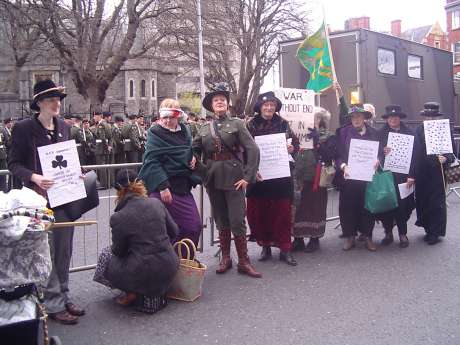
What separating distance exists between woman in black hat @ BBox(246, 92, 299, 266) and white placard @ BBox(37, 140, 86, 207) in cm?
217

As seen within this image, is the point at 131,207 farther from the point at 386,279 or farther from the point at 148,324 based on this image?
the point at 386,279

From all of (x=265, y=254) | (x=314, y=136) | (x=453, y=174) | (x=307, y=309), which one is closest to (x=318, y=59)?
(x=314, y=136)

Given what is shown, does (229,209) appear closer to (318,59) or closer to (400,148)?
(400,148)

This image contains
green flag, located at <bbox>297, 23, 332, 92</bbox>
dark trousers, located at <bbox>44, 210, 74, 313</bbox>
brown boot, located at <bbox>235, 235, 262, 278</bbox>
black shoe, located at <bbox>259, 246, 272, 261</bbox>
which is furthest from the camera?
green flag, located at <bbox>297, 23, 332, 92</bbox>

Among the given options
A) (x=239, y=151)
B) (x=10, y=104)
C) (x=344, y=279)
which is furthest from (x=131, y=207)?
(x=10, y=104)

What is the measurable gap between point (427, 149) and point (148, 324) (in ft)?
14.1

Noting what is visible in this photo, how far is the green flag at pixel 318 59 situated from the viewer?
7280 mm

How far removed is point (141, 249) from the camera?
4656mm

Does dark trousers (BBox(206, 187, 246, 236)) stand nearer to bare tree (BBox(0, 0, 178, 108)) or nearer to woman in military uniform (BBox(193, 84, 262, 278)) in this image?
woman in military uniform (BBox(193, 84, 262, 278))

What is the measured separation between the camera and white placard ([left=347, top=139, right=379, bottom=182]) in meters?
6.55

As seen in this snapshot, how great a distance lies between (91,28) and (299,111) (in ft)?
70.4

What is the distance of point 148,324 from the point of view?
4.54 metres

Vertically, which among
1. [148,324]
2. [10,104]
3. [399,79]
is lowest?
[148,324]

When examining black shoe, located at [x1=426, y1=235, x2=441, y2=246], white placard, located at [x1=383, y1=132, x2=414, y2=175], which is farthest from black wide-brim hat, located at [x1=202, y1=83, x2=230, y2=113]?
black shoe, located at [x1=426, y1=235, x2=441, y2=246]
